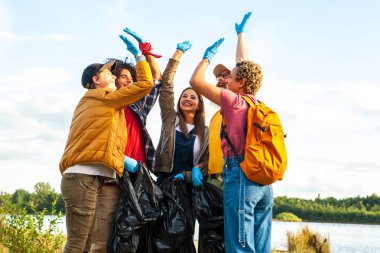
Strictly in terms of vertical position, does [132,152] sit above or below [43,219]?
above

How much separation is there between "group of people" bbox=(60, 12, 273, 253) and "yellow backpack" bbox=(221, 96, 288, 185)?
5cm

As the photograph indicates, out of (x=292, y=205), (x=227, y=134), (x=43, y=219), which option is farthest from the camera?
(x=292, y=205)

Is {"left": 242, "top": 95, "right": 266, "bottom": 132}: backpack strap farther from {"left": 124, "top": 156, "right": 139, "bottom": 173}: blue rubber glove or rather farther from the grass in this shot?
the grass

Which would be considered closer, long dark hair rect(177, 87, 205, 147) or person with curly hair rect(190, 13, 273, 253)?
person with curly hair rect(190, 13, 273, 253)

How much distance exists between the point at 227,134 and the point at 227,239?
0.65 m

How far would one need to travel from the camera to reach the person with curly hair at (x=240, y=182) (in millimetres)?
2783

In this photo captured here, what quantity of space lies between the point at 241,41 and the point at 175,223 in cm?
159

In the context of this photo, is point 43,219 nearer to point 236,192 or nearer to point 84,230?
point 84,230

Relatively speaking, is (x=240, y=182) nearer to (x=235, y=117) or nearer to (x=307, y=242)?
(x=235, y=117)

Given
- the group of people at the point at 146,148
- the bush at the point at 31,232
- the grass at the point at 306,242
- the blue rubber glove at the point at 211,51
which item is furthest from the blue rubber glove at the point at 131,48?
the grass at the point at 306,242

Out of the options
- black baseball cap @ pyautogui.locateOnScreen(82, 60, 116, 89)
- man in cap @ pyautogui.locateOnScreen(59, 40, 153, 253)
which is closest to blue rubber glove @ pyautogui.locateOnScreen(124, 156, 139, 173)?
man in cap @ pyautogui.locateOnScreen(59, 40, 153, 253)

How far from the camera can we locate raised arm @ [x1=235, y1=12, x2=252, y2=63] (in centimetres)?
371

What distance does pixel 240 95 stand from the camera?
2957 millimetres

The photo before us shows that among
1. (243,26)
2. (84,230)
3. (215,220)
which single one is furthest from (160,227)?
(243,26)
